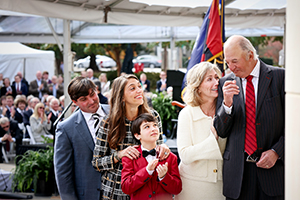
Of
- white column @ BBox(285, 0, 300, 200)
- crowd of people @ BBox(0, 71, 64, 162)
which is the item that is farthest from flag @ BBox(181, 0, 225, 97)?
crowd of people @ BBox(0, 71, 64, 162)

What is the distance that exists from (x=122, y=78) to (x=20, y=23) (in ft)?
31.3

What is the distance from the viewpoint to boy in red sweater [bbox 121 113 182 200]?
9.09 ft

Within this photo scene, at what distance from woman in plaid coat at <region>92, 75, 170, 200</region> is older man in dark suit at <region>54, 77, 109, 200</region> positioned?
0.16 meters

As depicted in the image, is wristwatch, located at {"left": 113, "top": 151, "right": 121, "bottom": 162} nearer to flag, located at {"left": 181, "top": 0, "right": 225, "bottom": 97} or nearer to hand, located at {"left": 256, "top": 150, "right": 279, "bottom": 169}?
hand, located at {"left": 256, "top": 150, "right": 279, "bottom": 169}

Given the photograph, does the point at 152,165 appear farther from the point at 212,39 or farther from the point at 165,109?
the point at 165,109

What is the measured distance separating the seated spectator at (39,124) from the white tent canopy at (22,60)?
958 centimetres

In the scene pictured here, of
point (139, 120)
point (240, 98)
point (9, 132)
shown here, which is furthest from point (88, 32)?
point (240, 98)

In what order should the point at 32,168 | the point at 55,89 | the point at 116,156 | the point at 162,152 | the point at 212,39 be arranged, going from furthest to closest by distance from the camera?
the point at 55,89
the point at 32,168
the point at 212,39
the point at 116,156
the point at 162,152

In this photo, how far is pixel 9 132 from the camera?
33.3 ft

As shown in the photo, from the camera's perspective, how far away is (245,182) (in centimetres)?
263

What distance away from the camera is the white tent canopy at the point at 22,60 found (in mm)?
18594

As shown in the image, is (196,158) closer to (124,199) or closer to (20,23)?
(124,199)

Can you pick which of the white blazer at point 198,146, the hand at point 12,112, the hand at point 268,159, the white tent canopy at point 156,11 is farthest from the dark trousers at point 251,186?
the hand at point 12,112

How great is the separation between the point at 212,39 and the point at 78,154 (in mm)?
1989
